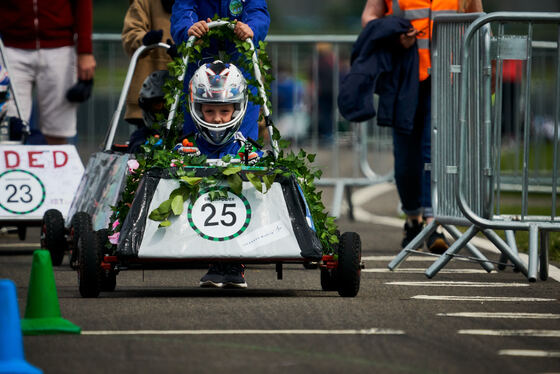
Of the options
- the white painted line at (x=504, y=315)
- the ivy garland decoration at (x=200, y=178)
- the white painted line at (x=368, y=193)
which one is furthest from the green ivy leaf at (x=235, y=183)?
the white painted line at (x=368, y=193)

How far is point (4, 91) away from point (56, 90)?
0.99 m

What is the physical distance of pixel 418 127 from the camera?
9805 millimetres

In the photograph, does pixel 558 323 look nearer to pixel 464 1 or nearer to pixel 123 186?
pixel 123 186

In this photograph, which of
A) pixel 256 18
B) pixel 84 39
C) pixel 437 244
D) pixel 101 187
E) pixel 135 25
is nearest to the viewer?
pixel 256 18

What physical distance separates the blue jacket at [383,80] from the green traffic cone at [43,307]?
429cm

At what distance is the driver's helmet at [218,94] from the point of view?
288 inches

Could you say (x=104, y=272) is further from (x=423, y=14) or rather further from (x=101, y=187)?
(x=423, y=14)

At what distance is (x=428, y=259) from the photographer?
916 centimetres

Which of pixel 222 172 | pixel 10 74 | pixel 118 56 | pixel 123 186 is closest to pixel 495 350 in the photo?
pixel 222 172

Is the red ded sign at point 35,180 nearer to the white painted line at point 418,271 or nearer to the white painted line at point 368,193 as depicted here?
Answer: the white painted line at point 418,271

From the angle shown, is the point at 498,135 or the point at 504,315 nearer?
the point at 504,315

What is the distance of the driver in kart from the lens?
23.8 feet

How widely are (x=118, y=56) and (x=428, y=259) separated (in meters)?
5.95

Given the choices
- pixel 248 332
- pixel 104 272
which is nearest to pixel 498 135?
pixel 104 272
